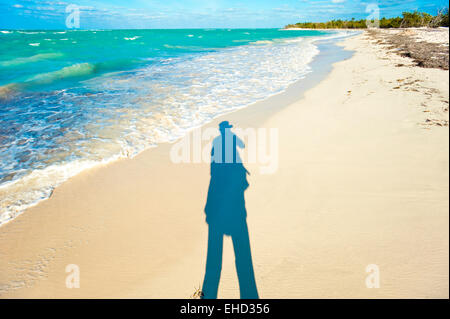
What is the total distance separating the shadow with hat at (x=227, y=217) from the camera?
232 centimetres

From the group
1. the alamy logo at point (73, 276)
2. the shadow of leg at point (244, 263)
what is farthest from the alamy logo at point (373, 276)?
the alamy logo at point (73, 276)

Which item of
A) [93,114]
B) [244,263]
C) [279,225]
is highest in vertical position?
[93,114]

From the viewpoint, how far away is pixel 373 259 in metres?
2.35

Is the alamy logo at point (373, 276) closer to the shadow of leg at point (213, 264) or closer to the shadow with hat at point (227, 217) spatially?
the shadow with hat at point (227, 217)

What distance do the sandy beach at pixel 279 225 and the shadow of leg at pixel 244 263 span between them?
0.24 ft

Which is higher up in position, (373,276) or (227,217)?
(227,217)

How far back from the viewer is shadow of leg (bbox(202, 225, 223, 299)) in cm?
225

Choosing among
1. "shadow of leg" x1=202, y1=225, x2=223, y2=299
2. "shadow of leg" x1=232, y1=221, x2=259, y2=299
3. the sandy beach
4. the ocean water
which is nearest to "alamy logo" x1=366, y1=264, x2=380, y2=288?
the sandy beach

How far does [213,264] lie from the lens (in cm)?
249

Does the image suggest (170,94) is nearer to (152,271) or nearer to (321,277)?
(152,271)

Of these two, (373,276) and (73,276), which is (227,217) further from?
(73,276)

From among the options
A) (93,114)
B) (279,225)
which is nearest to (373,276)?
(279,225)

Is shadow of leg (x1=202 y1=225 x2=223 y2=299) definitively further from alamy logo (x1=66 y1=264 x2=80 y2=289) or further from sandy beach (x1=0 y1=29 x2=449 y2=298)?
alamy logo (x1=66 y1=264 x2=80 y2=289)

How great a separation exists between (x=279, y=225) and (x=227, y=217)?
2.51 feet
